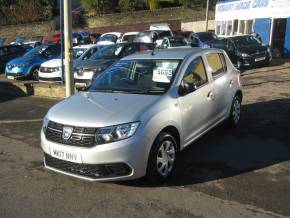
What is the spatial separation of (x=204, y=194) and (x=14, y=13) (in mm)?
44096

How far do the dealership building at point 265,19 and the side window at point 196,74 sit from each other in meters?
16.4

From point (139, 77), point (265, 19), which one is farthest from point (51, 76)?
point (265, 19)

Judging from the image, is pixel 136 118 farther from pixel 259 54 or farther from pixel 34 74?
pixel 259 54

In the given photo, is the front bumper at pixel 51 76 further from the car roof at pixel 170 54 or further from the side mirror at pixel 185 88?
the side mirror at pixel 185 88

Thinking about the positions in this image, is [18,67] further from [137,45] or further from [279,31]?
[279,31]

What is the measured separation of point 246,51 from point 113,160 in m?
14.4

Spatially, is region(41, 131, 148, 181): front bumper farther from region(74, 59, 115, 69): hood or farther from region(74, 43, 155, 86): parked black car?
region(74, 59, 115, 69): hood

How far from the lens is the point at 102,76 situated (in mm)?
6527

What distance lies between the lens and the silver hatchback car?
4.74m

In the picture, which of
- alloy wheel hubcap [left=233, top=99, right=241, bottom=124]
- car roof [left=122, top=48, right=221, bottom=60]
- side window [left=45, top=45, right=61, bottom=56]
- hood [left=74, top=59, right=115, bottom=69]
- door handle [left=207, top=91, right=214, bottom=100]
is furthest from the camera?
side window [left=45, top=45, right=61, bottom=56]

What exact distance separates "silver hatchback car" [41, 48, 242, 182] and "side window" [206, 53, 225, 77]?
0.04m

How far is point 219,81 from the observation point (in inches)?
269

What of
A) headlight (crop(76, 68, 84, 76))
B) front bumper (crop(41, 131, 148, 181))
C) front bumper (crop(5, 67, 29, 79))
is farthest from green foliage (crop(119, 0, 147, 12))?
front bumper (crop(41, 131, 148, 181))

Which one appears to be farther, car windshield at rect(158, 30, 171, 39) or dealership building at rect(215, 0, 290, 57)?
car windshield at rect(158, 30, 171, 39)
